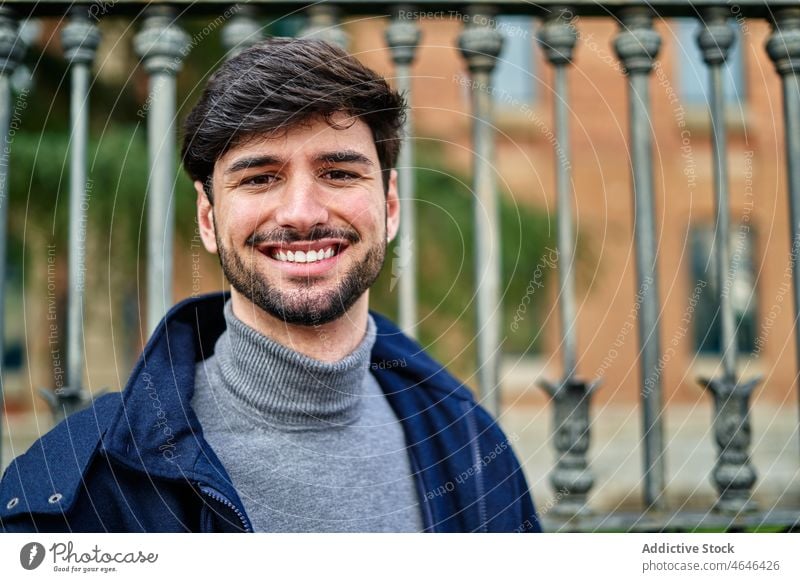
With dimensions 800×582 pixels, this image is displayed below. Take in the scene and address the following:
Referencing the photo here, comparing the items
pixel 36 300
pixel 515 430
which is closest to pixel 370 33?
pixel 36 300

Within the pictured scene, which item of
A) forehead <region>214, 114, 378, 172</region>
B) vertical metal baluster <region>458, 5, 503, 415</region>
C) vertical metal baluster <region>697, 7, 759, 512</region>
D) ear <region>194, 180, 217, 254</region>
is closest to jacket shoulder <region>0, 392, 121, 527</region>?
ear <region>194, 180, 217, 254</region>

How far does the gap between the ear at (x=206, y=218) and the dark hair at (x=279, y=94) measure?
15 mm

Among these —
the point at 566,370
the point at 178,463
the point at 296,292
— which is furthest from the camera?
the point at 566,370

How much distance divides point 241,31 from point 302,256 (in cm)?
34

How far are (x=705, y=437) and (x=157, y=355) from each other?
6097 mm

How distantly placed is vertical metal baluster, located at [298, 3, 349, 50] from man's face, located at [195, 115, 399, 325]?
15 cm

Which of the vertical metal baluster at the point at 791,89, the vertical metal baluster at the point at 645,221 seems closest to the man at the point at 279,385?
the vertical metal baluster at the point at 645,221

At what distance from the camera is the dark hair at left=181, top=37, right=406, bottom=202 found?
1.13 meters

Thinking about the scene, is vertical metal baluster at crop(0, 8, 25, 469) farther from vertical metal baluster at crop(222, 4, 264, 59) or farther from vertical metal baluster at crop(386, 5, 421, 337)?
vertical metal baluster at crop(386, 5, 421, 337)

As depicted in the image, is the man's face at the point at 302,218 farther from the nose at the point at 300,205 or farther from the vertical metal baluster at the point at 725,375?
→ the vertical metal baluster at the point at 725,375

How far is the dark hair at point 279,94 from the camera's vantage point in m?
1.13
